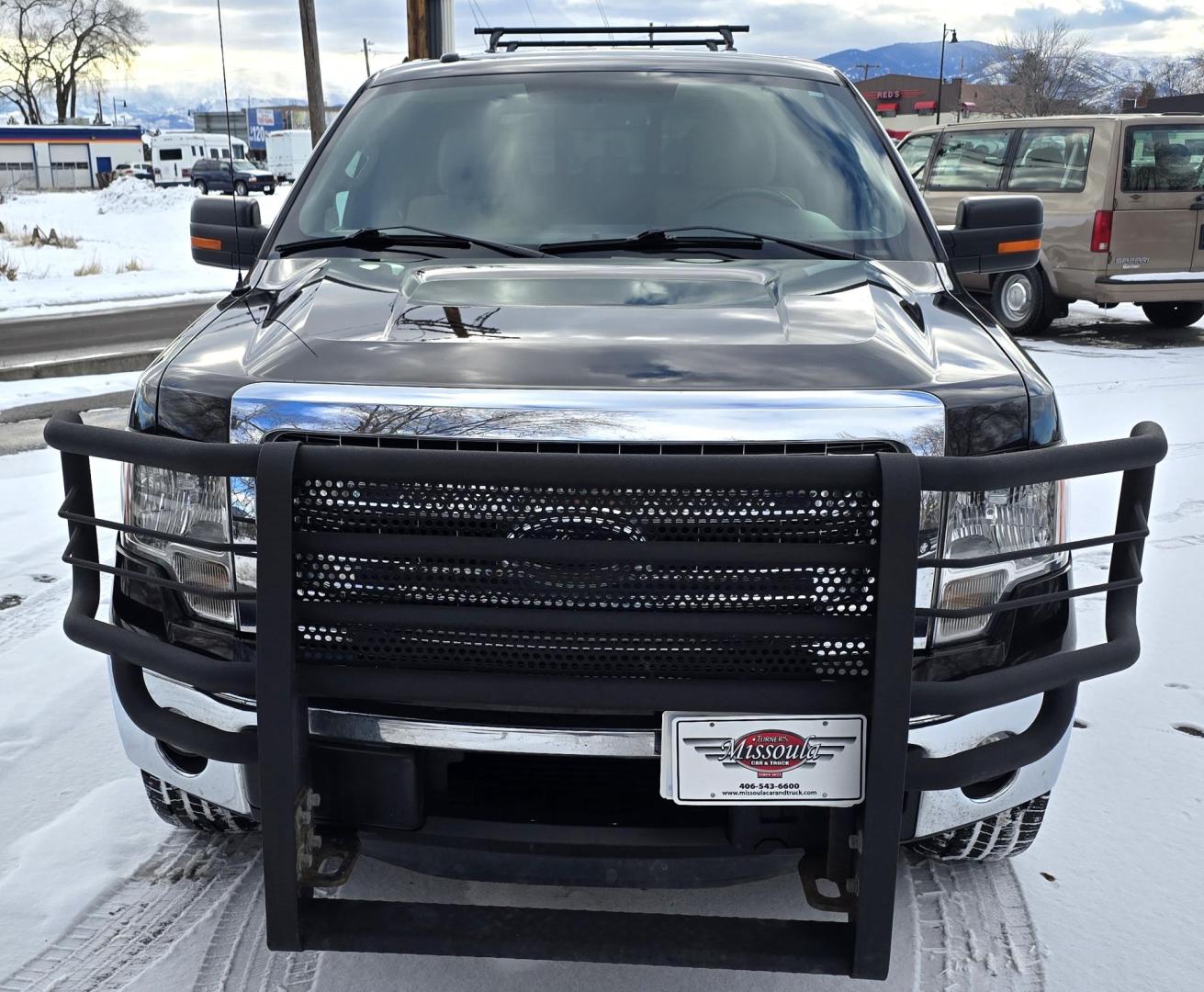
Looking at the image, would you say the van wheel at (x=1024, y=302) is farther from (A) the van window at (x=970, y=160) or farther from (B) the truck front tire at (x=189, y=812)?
(B) the truck front tire at (x=189, y=812)

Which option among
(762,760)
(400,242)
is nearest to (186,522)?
(762,760)

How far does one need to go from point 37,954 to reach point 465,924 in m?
1.10

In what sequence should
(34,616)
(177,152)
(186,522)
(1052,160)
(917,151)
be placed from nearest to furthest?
(186,522) < (34,616) < (1052,160) < (917,151) < (177,152)

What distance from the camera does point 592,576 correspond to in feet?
6.30

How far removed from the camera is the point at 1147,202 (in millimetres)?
10992

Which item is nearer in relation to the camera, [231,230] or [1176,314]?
[231,230]

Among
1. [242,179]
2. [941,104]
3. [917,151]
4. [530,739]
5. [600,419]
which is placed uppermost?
[941,104]

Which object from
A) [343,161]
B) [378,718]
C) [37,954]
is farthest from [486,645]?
[343,161]

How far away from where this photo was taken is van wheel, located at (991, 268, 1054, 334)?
11.6 metres

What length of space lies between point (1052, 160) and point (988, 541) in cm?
1073

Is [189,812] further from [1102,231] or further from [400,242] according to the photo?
[1102,231]

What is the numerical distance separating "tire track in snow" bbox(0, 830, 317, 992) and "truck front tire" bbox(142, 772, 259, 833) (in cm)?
10

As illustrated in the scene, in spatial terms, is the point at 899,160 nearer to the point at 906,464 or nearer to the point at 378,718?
the point at 906,464

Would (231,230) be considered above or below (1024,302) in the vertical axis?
above
